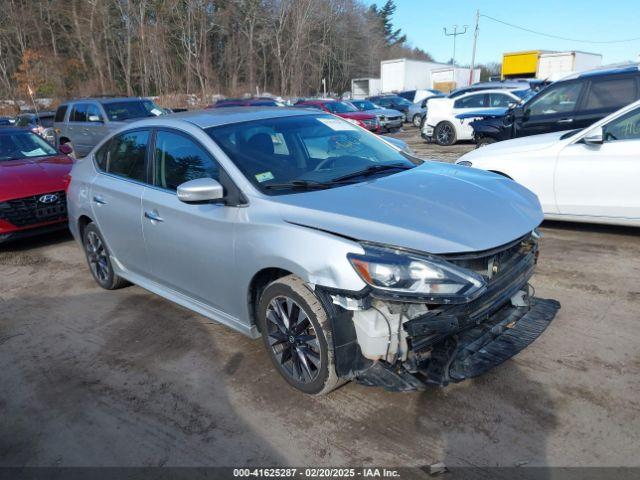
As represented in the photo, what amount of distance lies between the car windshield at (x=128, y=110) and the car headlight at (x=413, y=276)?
1121 cm

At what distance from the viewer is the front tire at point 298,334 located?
2.78 metres

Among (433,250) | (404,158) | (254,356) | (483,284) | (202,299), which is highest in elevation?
(404,158)

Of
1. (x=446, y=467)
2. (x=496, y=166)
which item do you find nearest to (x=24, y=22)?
(x=496, y=166)

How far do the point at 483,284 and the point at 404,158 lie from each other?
1.69 meters

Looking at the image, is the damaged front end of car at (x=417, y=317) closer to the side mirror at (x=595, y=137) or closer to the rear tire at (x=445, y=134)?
the side mirror at (x=595, y=137)

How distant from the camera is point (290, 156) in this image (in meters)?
3.58

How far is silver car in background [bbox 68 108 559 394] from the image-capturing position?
261cm

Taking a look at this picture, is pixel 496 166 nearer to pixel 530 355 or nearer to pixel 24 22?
pixel 530 355

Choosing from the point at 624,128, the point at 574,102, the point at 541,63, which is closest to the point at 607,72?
the point at 574,102

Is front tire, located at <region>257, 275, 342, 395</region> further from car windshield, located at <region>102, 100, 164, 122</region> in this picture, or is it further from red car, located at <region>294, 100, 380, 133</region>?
red car, located at <region>294, 100, 380, 133</region>

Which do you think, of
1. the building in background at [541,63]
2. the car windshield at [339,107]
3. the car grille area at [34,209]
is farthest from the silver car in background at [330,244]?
the building in background at [541,63]

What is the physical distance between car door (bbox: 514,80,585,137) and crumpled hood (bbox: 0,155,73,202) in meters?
7.62

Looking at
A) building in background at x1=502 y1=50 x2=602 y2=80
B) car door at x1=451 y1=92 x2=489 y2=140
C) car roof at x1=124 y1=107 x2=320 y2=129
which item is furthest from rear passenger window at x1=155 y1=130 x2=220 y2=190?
building in background at x1=502 y1=50 x2=602 y2=80

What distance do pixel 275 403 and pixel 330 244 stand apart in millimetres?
1099
